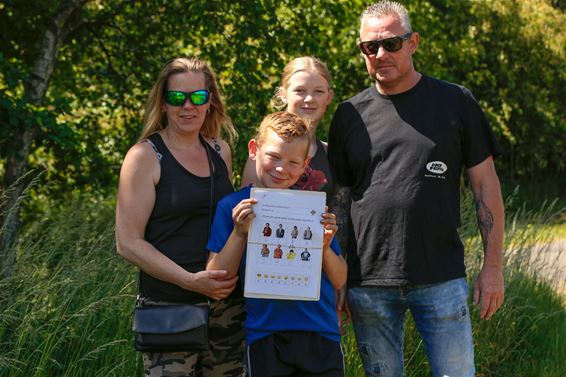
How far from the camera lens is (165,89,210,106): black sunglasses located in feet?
12.4

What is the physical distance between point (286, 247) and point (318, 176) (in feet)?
1.61

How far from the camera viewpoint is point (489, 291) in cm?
397

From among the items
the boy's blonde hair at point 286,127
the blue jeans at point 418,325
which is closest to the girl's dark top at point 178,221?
the boy's blonde hair at point 286,127

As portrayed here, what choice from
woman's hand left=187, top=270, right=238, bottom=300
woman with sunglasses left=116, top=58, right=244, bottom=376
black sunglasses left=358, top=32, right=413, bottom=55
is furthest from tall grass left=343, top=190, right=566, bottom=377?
black sunglasses left=358, top=32, right=413, bottom=55

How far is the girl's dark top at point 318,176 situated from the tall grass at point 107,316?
126cm

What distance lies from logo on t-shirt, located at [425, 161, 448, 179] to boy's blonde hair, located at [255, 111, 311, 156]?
61 cm

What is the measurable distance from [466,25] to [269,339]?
15331 millimetres

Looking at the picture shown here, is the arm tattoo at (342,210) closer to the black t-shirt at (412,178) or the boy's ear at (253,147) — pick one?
the black t-shirt at (412,178)

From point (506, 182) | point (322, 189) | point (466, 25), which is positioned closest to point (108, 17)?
point (322, 189)

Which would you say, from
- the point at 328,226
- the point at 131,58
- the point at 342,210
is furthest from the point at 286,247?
the point at 131,58

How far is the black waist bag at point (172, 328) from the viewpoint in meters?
3.61

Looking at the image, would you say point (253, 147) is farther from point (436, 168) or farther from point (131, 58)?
point (131, 58)

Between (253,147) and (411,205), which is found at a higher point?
(253,147)

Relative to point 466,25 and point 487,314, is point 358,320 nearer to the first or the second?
point 487,314
